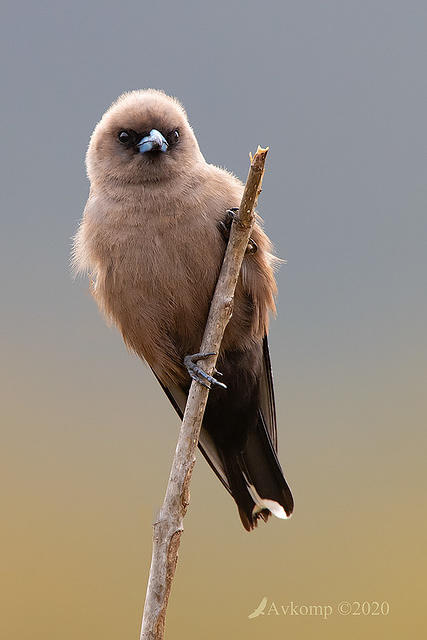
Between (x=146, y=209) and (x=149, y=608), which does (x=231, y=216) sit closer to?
(x=146, y=209)

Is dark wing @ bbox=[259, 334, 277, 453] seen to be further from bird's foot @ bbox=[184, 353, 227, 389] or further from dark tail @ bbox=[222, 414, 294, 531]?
bird's foot @ bbox=[184, 353, 227, 389]

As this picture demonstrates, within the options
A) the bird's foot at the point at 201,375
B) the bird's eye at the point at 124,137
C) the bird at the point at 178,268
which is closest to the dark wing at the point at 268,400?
the bird at the point at 178,268

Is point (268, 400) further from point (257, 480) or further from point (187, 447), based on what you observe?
point (187, 447)

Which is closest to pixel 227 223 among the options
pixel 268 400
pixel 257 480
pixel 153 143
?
pixel 153 143

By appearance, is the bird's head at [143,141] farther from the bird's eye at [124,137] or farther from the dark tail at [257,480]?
the dark tail at [257,480]

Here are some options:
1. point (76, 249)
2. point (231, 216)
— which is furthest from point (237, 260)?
point (76, 249)

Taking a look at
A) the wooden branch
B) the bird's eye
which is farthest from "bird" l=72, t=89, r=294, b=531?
the wooden branch

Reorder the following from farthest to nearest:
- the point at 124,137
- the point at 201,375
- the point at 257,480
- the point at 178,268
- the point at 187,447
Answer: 1. the point at 257,480
2. the point at 124,137
3. the point at 178,268
4. the point at 201,375
5. the point at 187,447
